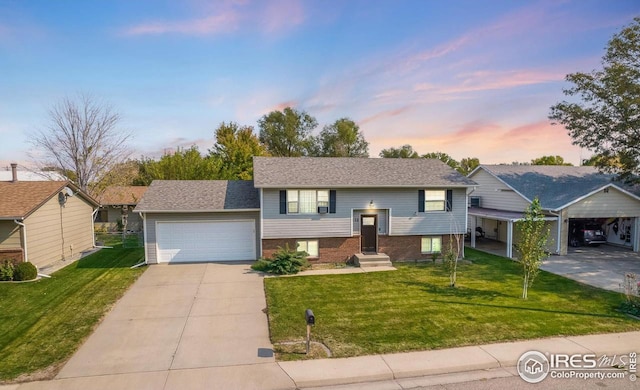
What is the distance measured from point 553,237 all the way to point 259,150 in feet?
90.2

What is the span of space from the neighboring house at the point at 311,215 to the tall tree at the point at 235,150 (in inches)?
561

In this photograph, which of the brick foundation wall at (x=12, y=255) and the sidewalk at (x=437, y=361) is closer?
the sidewalk at (x=437, y=361)

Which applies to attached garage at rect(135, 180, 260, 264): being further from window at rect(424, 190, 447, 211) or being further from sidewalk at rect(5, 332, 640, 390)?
sidewalk at rect(5, 332, 640, 390)

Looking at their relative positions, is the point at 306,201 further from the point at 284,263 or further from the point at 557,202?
the point at 557,202

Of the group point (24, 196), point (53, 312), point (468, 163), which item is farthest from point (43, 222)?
point (468, 163)

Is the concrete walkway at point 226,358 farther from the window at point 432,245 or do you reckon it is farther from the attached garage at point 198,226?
the window at point 432,245

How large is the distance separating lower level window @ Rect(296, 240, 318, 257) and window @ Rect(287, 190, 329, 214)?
4.77ft

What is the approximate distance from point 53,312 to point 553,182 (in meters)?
26.0

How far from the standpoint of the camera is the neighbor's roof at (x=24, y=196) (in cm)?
1384

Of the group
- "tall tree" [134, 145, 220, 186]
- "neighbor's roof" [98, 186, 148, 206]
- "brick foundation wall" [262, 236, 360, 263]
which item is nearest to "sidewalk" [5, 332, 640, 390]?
"brick foundation wall" [262, 236, 360, 263]

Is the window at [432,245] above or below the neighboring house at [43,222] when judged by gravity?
below

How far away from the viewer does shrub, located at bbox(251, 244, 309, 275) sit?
14.2m

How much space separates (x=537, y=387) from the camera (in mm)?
6355

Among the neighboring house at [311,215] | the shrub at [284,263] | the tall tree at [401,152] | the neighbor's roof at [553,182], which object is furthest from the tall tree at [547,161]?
the shrub at [284,263]
